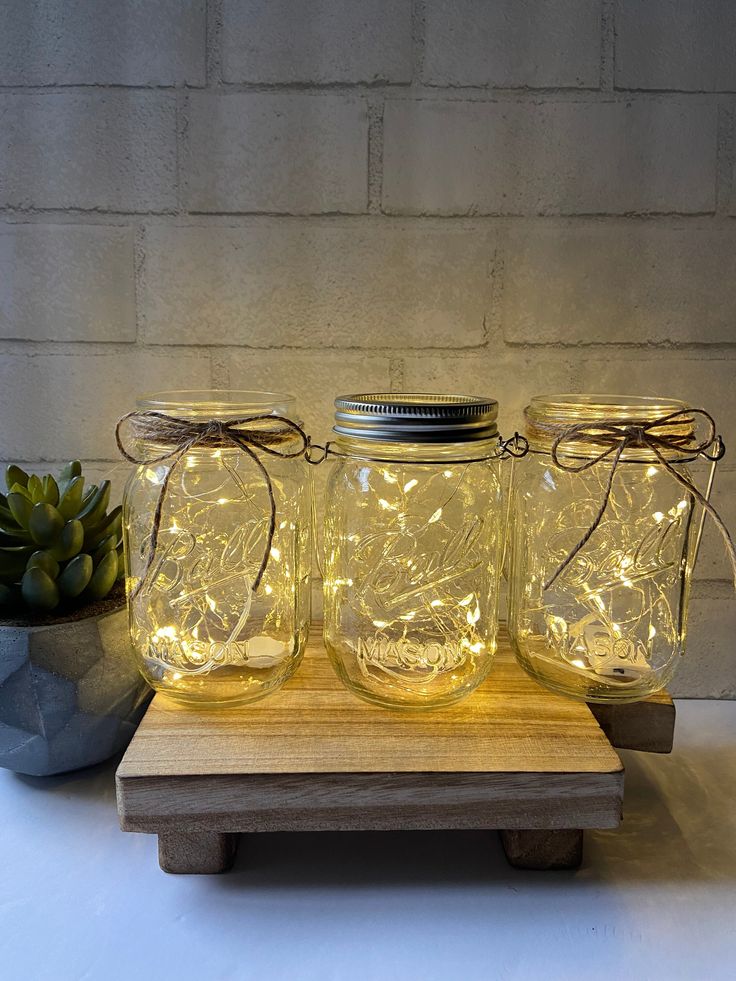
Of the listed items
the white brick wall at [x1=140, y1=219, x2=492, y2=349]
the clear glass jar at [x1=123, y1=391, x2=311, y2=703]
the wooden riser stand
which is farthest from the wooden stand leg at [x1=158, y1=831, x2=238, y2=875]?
the white brick wall at [x1=140, y1=219, x2=492, y2=349]

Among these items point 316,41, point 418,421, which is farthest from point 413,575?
point 316,41

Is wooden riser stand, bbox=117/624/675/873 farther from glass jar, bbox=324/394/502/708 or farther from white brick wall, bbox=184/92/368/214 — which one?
white brick wall, bbox=184/92/368/214

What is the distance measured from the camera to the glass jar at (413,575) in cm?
65

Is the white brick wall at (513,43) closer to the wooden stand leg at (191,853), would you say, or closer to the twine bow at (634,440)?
the twine bow at (634,440)

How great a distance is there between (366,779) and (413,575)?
17 cm

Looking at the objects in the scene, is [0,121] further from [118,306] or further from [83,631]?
[83,631]

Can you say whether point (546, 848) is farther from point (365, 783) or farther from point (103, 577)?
point (103, 577)

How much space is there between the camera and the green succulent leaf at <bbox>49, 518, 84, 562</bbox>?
678 mm

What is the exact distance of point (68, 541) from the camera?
0.68m

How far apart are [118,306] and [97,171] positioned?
0.13 metres

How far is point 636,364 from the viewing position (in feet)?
2.64

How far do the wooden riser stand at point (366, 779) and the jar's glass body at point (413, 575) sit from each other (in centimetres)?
4

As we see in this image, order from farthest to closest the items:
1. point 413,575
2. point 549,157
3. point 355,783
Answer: point 549,157 < point 413,575 < point 355,783

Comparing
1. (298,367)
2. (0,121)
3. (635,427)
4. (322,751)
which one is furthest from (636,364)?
(0,121)
